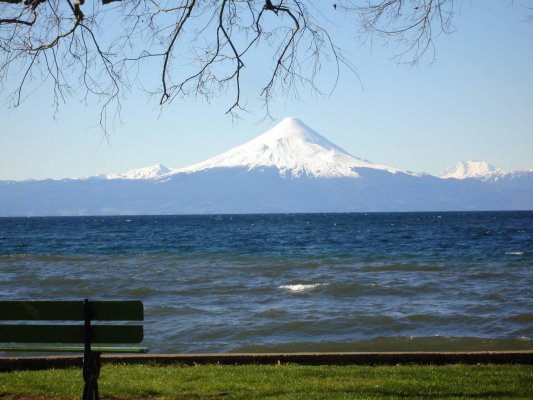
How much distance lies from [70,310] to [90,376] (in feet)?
1.71

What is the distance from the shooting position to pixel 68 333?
5883mm

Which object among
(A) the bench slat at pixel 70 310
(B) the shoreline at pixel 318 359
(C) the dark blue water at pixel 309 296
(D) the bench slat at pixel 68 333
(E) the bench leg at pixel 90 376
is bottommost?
(C) the dark blue water at pixel 309 296

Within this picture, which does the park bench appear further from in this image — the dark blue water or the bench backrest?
the dark blue water

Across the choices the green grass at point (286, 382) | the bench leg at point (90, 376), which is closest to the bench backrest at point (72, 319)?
the bench leg at point (90, 376)

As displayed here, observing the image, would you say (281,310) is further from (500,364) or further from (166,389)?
(166,389)

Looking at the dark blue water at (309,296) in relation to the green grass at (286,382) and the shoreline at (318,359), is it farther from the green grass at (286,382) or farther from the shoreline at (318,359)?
the green grass at (286,382)

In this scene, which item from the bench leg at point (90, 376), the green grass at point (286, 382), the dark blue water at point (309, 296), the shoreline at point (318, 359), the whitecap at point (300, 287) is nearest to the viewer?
the bench leg at point (90, 376)

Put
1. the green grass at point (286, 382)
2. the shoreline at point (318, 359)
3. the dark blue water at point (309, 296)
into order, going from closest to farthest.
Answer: the green grass at point (286, 382) → the shoreline at point (318, 359) → the dark blue water at point (309, 296)

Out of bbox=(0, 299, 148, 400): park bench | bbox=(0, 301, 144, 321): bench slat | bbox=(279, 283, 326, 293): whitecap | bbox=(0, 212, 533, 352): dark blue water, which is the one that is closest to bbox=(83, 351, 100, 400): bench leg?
bbox=(0, 299, 148, 400): park bench

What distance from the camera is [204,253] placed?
37.2 m

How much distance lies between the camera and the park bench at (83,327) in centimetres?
577

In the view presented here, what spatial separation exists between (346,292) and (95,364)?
12.8 m

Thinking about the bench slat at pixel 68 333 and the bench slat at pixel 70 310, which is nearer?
the bench slat at pixel 70 310

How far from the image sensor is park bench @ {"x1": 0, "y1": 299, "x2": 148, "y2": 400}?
5770mm
